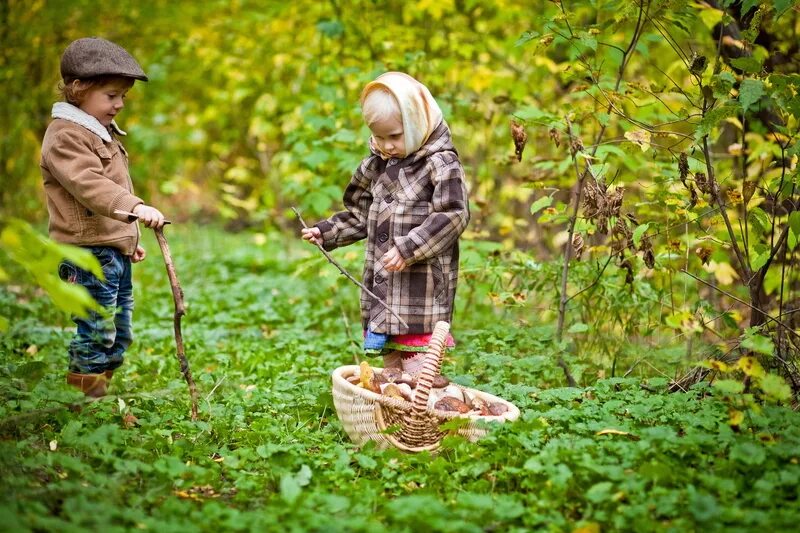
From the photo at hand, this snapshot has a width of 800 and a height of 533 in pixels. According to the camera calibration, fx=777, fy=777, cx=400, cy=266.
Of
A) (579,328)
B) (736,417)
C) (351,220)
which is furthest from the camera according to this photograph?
(579,328)

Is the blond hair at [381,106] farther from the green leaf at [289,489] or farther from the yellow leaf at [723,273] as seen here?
the yellow leaf at [723,273]

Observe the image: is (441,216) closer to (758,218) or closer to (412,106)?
(412,106)

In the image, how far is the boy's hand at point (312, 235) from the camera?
3.57 m

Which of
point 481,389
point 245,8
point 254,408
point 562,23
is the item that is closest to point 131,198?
point 254,408

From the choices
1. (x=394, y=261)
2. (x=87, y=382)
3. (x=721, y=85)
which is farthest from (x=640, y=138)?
(x=87, y=382)

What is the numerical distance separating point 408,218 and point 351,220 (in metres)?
0.45

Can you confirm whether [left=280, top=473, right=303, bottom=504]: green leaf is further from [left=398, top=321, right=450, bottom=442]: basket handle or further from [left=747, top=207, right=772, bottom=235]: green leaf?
[left=747, top=207, right=772, bottom=235]: green leaf

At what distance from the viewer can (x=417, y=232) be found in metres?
3.26

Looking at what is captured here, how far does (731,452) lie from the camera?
2619 mm

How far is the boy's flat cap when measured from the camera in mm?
3381

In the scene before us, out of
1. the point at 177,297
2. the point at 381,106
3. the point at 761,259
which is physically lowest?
the point at 177,297

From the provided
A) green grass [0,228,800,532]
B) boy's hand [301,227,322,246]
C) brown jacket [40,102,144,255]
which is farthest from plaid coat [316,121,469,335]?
brown jacket [40,102,144,255]

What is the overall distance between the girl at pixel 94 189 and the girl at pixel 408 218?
0.87 meters

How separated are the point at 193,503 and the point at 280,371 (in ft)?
5.96
